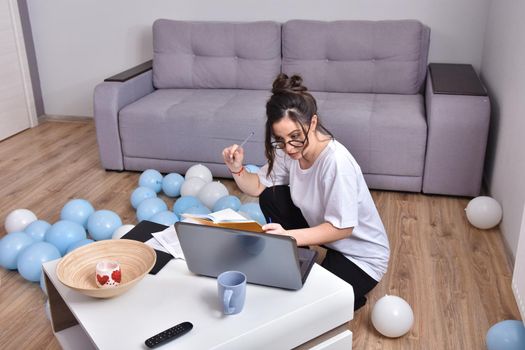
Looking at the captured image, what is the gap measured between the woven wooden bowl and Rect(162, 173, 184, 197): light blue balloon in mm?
1478

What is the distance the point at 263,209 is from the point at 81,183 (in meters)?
1.52

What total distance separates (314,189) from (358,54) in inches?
72.8

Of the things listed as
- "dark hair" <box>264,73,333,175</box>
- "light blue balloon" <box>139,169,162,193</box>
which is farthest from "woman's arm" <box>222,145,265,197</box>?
"light blue balloon" <box>139,169,162,193</box>

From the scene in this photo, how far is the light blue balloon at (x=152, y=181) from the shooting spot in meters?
3.13

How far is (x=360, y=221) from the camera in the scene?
1.98 meters

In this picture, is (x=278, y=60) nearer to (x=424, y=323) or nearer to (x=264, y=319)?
(x=424, y=323)

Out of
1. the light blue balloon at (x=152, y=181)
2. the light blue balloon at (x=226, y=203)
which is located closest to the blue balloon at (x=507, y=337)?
the light blue balloon at (x=226, y=203)

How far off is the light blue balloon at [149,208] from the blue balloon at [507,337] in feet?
5.34

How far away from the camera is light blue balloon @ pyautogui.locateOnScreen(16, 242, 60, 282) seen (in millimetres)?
2256

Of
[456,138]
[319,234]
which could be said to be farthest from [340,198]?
[456,138]

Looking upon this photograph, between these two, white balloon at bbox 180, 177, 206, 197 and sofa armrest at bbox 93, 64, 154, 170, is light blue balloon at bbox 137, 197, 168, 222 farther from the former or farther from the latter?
sofa armrest at bbox 93, 64, 154, 170

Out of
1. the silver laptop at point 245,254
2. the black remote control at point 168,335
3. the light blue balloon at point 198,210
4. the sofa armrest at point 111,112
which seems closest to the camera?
the black remote control at point 168,335

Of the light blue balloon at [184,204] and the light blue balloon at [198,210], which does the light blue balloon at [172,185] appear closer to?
the light blue balloon at [184,204]

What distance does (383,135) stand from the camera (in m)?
3.03
